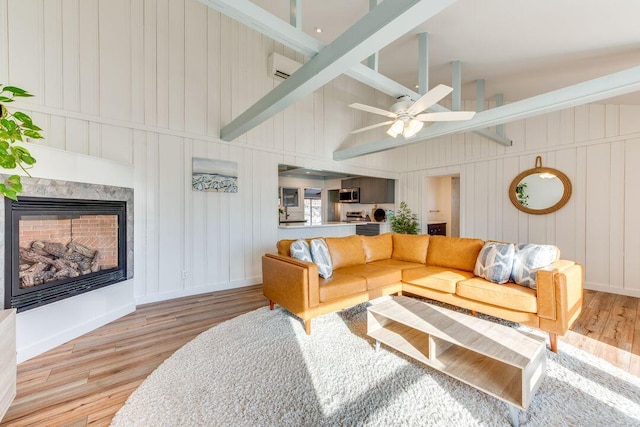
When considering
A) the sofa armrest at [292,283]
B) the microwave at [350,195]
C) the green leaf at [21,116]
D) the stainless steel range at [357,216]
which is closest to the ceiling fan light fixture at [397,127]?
the sofa armrest at [292,283]

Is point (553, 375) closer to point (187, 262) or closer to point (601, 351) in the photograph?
point (601, 351)

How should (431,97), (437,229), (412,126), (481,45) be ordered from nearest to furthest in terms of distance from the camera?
(431,97) < (412,126) < (481,45) < (437,229)

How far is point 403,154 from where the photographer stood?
6695mm

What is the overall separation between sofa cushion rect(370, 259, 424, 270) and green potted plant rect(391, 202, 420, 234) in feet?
8.31

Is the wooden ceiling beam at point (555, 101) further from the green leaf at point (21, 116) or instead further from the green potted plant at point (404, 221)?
the green leaf at point (21, 116)

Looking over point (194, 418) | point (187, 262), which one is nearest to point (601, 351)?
point (194, 418)

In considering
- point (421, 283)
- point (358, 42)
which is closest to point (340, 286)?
point (421, 283)

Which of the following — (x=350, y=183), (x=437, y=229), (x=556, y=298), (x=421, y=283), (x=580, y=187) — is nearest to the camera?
(x=556, y=298)

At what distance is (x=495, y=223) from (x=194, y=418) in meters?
5.58

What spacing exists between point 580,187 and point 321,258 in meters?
4.38

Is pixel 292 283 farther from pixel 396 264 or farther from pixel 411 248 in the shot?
pixel 411 248

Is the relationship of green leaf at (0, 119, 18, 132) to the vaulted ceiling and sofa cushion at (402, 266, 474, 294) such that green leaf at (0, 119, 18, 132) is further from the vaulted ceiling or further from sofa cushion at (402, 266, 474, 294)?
sofa cushion at (402, 266, 474, 294)

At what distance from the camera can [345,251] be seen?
3.58 metres

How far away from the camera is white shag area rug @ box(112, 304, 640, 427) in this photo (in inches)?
61.0
